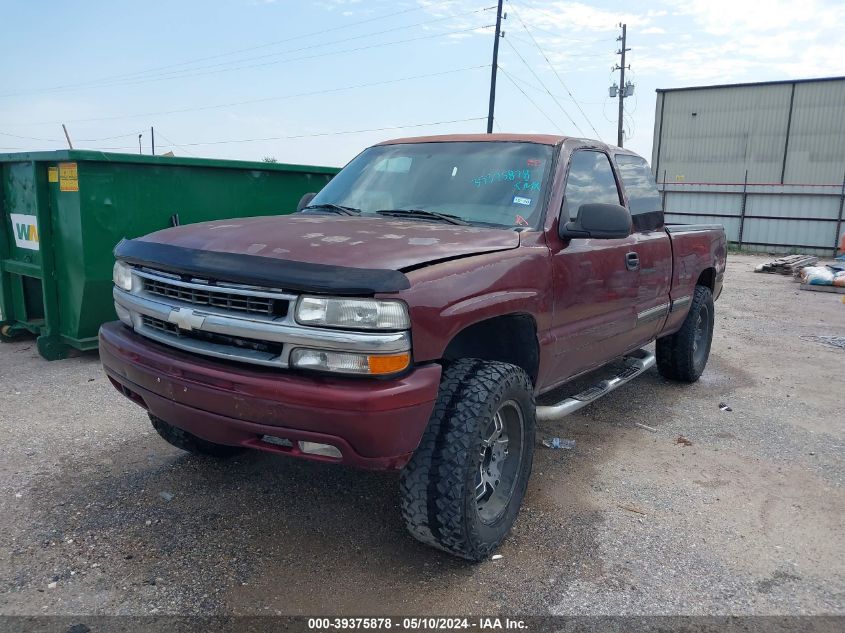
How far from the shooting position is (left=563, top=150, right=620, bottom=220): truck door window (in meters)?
Result: 3.82

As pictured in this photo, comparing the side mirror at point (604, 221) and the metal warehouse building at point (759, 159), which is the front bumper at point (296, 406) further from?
the metal warehouse building at point (759, 159)

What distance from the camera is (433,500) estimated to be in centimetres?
277

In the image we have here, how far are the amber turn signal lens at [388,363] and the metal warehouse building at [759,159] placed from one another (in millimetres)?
22398

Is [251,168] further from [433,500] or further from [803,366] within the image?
[803,366]

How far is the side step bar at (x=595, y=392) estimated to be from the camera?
3.75 metres

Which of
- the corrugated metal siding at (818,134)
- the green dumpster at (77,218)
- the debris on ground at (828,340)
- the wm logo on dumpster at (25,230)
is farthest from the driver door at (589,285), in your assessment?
the corrugated metal siding at (818,134)

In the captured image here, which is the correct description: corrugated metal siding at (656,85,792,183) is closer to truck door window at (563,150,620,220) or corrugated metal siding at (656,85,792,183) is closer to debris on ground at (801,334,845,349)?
debris on ground at (801,334,845,349)

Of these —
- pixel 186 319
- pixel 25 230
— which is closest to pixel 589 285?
pixel 186 319

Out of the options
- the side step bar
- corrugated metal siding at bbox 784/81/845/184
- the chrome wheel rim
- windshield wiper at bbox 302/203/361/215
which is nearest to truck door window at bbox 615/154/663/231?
the side step bar

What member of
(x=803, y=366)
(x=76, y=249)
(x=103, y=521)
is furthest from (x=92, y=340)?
(x=803, y=366)

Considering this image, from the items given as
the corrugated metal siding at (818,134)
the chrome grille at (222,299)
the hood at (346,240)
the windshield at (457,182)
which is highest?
the corrugated metal siding at (818,134)

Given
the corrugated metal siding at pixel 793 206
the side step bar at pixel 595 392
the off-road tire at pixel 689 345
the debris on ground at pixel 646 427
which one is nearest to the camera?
the side step bar at pixel 595 392

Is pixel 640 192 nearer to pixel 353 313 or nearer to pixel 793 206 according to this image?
pixel 353 313

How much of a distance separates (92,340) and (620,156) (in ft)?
15.6
